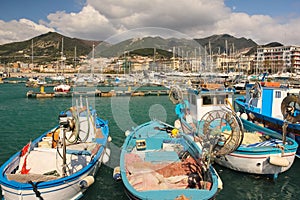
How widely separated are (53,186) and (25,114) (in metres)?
23.7

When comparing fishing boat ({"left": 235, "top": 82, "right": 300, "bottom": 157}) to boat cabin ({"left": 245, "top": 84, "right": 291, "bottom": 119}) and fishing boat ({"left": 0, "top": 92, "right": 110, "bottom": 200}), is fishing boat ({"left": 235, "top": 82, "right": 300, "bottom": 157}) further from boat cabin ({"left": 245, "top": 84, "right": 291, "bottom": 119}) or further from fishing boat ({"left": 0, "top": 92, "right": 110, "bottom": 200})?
fishing boat ({"left": 0, "top": 92, "right": 110, "bottom": 200})

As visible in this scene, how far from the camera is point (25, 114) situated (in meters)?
28.1

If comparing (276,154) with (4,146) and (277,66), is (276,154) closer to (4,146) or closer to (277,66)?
(4,146)

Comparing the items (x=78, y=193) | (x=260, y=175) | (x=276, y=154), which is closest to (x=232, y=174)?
(x=260, y=175)

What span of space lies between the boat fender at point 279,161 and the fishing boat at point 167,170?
3.24 m

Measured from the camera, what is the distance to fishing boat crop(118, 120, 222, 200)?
22.4 ft

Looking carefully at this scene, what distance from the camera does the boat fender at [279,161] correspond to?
32.4 feet

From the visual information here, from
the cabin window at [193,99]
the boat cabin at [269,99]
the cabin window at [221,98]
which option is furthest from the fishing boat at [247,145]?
the boat cabin at [269,99]

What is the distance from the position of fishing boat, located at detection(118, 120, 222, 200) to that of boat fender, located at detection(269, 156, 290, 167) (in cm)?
324

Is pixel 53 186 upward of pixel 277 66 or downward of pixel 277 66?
downward

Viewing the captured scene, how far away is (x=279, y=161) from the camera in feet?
32.5

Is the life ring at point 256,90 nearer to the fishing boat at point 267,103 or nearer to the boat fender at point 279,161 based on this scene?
the fishing boat at point 267,103

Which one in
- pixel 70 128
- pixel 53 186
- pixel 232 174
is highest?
pixel 70 128

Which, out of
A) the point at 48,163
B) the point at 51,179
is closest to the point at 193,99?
the point at 48,163
